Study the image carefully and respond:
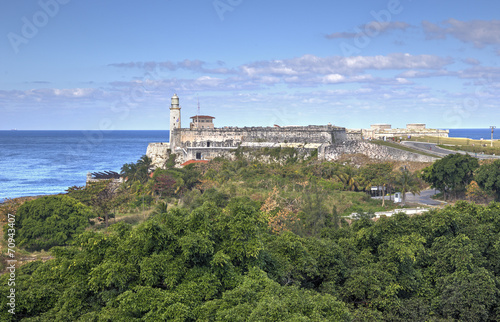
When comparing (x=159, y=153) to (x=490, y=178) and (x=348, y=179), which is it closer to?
(x=348, y=179)

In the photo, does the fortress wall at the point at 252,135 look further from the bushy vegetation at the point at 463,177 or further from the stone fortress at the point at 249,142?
the bushy vegetation at the point at 463,177

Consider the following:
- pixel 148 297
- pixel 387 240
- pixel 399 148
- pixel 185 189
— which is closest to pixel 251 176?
pixel 185 189

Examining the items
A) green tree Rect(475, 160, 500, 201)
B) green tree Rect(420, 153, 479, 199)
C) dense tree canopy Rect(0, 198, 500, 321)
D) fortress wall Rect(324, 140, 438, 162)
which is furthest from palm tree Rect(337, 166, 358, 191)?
dense tree canopy Rect(0, 198, 500, 321)

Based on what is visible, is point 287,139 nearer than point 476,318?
No

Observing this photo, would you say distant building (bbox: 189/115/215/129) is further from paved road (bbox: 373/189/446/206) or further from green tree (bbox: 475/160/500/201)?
green tree (bbox: 475/160/500/201)

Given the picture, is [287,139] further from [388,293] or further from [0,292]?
[0,292]

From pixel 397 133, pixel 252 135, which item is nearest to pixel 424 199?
pixel 252 135
